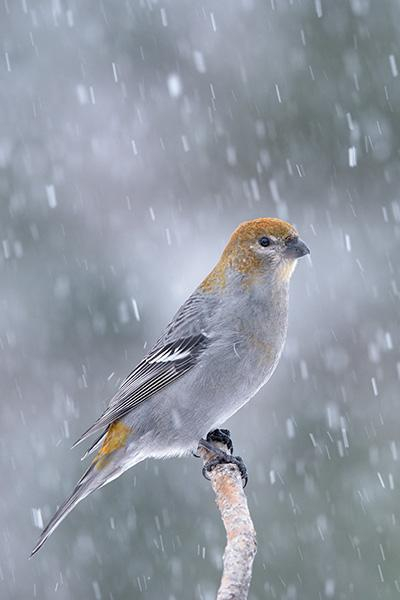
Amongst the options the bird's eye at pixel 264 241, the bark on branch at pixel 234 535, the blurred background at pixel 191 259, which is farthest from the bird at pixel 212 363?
the blurred background at pixel 191 259

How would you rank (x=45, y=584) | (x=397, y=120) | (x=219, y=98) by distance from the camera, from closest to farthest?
(x=45, y=584) → (x=397, y=120) → (x=219, y=98)

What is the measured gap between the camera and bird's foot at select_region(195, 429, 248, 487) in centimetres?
438

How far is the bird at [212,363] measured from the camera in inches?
183

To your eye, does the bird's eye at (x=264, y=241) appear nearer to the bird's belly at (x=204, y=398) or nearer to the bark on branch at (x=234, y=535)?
the bird's belly at (x=204, y=398)

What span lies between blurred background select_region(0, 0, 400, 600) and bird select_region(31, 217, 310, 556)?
279 cm

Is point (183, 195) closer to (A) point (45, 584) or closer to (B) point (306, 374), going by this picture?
(B) point (306, 374)

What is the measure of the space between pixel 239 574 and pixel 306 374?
19.5 feet

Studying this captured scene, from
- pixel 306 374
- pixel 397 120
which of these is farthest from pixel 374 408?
pixel 397 120

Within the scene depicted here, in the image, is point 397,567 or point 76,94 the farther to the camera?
point 76,94

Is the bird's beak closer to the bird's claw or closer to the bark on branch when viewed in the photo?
the bird's claw

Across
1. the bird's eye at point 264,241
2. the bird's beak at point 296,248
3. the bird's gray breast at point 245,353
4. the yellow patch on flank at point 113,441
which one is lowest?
the yellow patch on flank at point 113,441

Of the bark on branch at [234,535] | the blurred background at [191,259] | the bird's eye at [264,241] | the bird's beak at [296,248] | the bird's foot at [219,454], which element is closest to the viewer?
the bark on branch at [234,535]

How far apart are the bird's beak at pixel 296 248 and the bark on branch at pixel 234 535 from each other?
3.54ft

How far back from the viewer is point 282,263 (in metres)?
4.73
